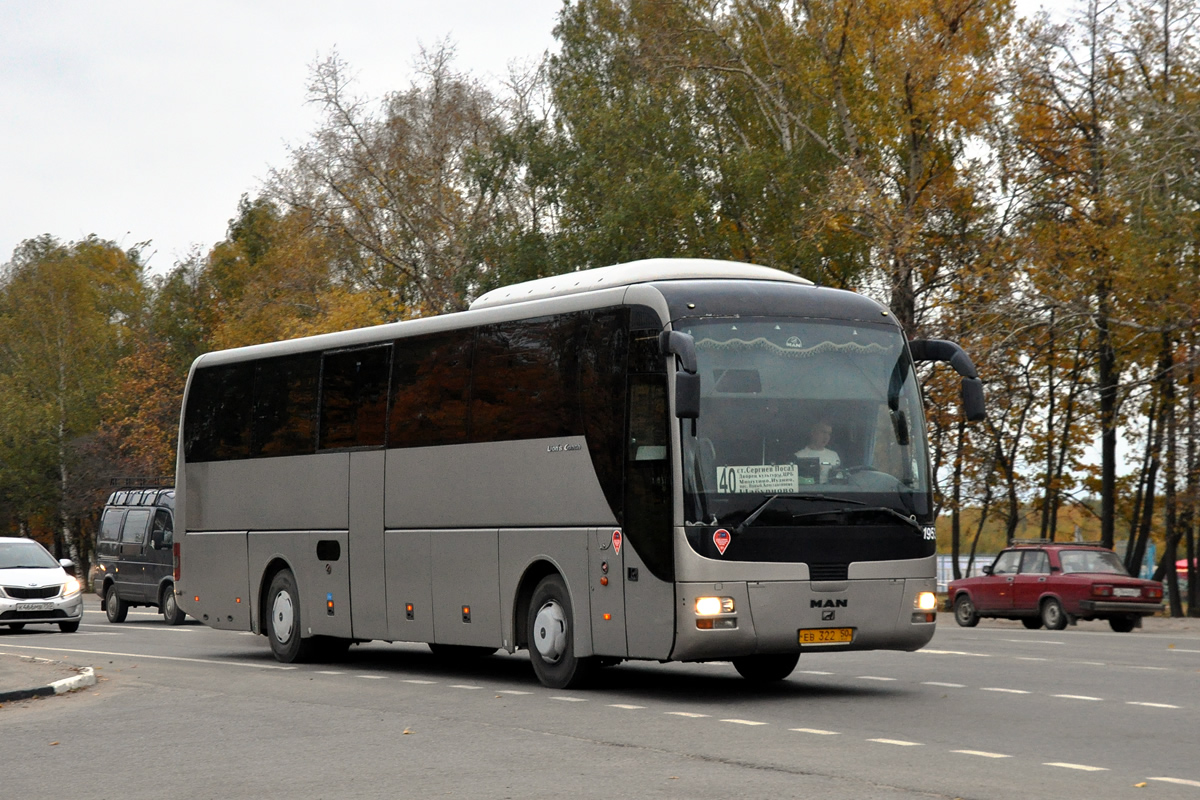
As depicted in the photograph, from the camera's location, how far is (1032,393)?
145ft

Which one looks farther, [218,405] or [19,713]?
[218,405]

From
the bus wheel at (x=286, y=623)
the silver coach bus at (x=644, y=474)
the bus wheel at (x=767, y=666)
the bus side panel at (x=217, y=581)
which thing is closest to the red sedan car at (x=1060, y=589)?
the bus wheel at (x=767, y=666)

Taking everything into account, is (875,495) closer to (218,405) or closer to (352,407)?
(352,407)

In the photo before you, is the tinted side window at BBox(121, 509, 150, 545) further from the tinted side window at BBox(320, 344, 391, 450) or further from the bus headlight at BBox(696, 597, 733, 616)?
the bus headlight at BBox(696, 597, 733, 616)

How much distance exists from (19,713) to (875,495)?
768 centimetres

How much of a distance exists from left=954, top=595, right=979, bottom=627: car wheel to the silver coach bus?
57.2ft

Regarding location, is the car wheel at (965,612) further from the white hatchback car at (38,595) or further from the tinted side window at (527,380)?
the tinted side window at (527,380)

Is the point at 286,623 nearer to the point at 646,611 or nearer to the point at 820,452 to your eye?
the point at 646,611

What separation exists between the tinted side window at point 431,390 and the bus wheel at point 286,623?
3103 mm

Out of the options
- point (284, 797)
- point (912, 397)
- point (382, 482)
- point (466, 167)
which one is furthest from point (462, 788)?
point (466, 167)

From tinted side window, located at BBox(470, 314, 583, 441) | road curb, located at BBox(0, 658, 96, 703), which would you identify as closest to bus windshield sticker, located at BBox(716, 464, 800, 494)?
tinted side window, located at BBox(470, 314, 583, 441)

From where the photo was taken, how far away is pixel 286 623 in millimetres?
20109

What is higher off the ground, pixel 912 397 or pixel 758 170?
pixel 758 170

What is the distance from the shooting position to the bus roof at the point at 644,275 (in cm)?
1545
